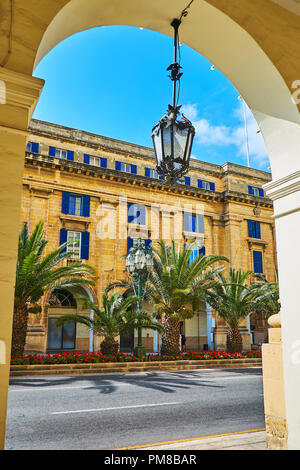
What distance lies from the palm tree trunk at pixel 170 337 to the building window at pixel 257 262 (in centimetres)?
1354

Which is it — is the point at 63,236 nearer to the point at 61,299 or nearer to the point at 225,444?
the point at 61,299

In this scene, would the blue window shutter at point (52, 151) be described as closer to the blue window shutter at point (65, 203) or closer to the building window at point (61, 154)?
the building window at point (61, 154)

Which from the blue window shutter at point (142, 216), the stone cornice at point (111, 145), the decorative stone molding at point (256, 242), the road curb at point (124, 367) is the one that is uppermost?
the stone cornice at point (111, 145)

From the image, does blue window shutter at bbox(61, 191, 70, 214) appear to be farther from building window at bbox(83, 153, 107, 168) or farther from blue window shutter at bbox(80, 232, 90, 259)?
building window at bbox(83, 153, 107, 168)

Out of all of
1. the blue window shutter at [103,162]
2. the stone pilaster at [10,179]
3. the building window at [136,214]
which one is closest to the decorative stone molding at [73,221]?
the building window at [136,214]

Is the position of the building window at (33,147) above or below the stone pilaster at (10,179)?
above

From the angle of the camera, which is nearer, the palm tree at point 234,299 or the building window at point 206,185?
the palm tree at point 234,299

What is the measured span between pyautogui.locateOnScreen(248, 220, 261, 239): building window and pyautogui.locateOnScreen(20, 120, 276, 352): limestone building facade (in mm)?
89

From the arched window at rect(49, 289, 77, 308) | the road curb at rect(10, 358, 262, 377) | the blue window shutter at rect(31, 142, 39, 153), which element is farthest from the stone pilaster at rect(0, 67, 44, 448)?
the blue window shutter at rect(31, 142, 39, 153)

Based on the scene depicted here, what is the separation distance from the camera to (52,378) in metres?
13.2

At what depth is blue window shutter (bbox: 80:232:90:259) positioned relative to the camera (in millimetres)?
24606

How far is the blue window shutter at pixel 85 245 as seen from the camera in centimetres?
2461

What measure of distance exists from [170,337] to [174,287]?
8.80 feet

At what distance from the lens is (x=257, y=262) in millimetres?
30859
